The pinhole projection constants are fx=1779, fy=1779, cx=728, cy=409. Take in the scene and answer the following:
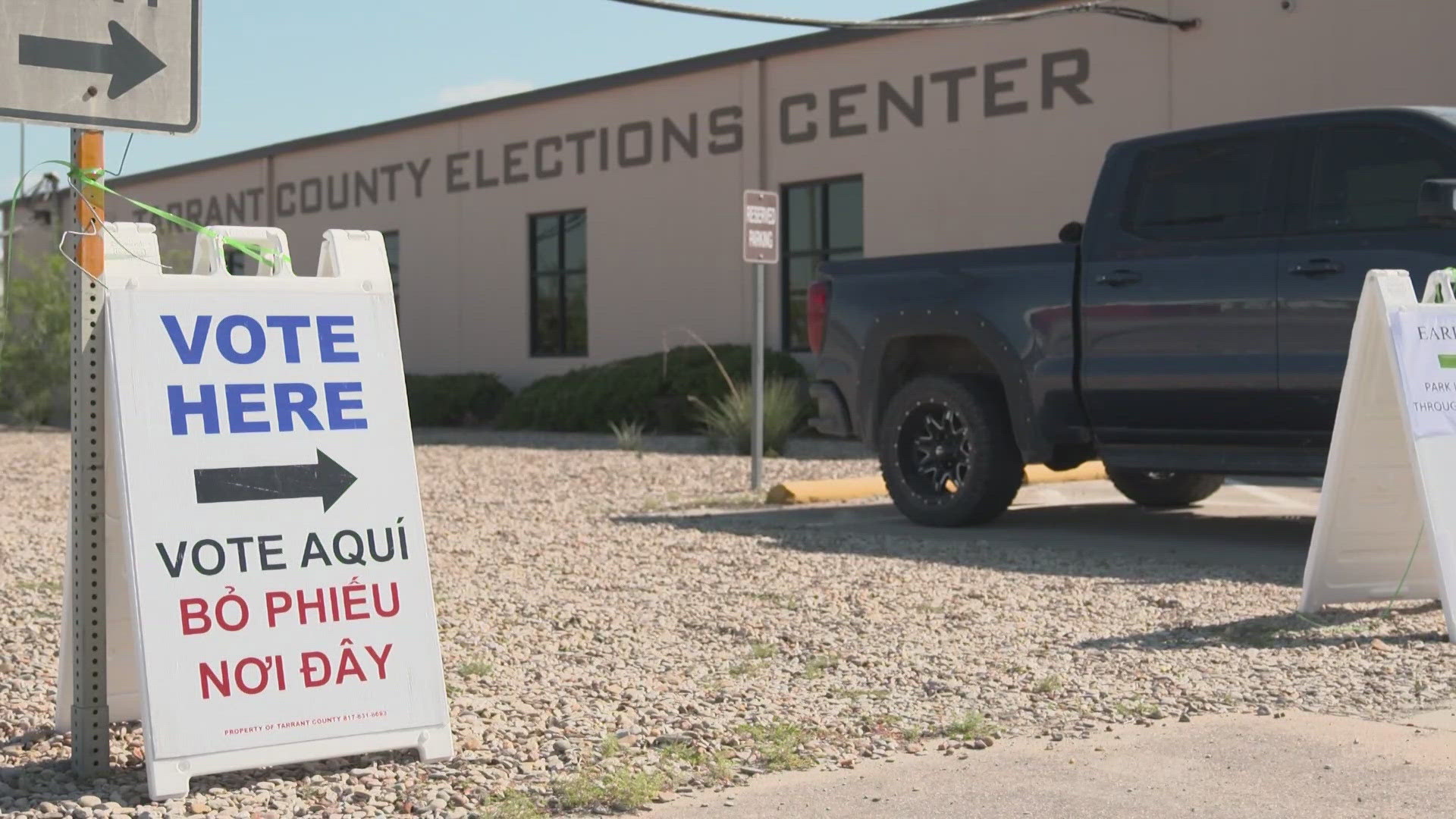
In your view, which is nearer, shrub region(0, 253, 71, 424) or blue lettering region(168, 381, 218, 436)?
blue lettering region(168, 381, 218, 436)

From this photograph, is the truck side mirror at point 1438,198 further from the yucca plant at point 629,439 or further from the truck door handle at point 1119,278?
Answer: the yucca plant at point 629,439

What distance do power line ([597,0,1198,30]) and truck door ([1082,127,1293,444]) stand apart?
22.3 feet

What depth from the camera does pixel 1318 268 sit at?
8812mm

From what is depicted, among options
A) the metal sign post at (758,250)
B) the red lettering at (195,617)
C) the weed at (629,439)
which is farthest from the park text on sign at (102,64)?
the weed at (629,439)

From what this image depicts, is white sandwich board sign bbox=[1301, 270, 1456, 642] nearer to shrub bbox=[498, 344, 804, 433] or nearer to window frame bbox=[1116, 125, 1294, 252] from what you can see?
window frame bbox=[1116, 125, 1294, 252]

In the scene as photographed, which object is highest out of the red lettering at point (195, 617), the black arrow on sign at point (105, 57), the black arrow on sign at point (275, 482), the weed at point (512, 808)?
the black arrow on sign at point (105, 57)

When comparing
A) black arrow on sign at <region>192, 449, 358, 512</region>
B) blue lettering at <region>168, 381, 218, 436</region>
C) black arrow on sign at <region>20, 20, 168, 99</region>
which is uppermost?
black arrow on sign at <region>20, 20, 168, 99</region>

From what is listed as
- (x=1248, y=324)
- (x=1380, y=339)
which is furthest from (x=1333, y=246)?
(x=1380, y=339)

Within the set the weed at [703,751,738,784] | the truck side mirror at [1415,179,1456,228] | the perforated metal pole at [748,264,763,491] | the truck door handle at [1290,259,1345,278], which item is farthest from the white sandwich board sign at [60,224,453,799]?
the perforated metal pole at [748,264,763,491]

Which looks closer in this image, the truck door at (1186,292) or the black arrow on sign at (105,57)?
the black arrow on sign at (105,57)

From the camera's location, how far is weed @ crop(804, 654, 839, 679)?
6.12 metres

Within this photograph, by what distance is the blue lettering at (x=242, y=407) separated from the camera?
15.4 ft

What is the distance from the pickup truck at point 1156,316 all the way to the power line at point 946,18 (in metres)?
5.62

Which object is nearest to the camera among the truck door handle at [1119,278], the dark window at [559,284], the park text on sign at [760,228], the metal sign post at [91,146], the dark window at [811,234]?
the metal sign post at [91,146]
